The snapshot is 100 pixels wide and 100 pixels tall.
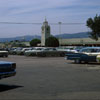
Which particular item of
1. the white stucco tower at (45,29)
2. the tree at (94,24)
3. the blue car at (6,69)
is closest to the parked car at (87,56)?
the blue car at (6,69)

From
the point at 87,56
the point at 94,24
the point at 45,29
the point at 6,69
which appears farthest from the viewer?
the point at 45,29

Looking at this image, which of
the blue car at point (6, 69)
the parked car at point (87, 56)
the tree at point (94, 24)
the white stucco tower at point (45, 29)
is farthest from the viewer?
the white stucco tower at point (45, 29)

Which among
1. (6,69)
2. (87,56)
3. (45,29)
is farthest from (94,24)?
(45,29)

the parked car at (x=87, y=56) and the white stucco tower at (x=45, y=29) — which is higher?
the white stucco tower at (x=45, y=29)

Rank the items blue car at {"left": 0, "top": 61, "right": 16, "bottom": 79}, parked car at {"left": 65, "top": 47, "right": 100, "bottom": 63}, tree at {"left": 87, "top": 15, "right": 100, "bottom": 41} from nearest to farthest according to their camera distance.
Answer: blue car at {"left": 0, "top": 61, "right": 16, "bottom": 79} → parked car at {"left": 65, "top": 47, "right": 100, "bottom": 63} → tree at {"left": 87, "top": 15, "right": 100, "bottom": 41}

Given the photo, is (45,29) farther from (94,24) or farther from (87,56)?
(87,56)

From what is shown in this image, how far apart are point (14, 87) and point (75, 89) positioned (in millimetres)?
2459

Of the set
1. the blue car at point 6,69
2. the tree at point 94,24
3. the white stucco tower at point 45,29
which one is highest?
the white stucco tower at point 45,29

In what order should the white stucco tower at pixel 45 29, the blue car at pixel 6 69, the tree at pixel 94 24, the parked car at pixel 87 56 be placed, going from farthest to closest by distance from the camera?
the white stucco tower at pixel 45 29
the tree at pixel 94 24
the parked car at pixel 87 56
the blue car at pixel 6 69

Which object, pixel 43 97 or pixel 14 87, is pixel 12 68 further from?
pixel 43 97

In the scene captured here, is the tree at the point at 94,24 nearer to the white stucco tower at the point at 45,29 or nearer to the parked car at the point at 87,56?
the parked car at the point at 87,56

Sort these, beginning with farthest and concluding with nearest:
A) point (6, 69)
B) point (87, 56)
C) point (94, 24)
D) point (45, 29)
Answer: point (45, 29)
point (94, 24)
point (87, 56)
point (6, 69)

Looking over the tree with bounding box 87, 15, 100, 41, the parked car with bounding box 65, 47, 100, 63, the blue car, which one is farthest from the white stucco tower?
the blue car

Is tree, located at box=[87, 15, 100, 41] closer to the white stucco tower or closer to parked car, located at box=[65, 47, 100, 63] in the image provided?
parked car, located at box=[65, 47, 100, 63]
